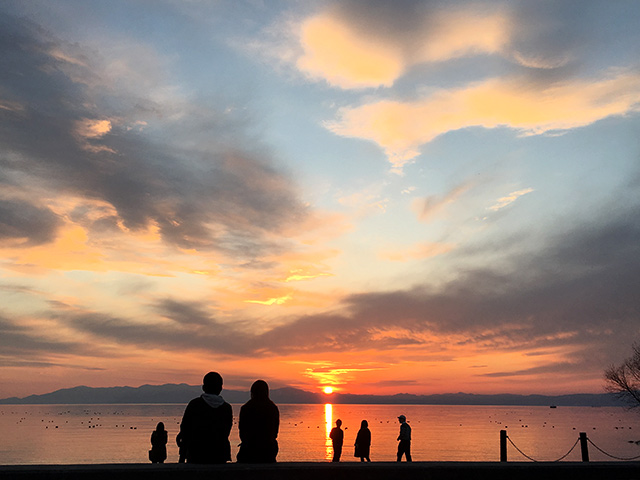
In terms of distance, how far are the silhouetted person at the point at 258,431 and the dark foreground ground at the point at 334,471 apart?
1161 millimetres

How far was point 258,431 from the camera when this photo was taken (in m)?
6.42

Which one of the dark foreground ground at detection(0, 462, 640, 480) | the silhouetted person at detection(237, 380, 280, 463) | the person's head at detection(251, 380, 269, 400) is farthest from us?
the person's head at detection(251, 380, 269, 400)

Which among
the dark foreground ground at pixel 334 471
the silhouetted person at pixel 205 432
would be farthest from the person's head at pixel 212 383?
the dark foreground ground at pixel 334 471

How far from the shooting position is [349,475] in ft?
16.6

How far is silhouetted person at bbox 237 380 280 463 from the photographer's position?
20.8 feet

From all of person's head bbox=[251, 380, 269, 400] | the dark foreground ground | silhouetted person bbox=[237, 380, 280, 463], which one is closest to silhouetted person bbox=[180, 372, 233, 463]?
silhouetted person bbox=[237, 380, 280, 463]

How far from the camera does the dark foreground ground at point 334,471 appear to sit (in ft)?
14.8

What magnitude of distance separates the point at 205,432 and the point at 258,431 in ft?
2.11

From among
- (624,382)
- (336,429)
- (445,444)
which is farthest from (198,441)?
(445,444)

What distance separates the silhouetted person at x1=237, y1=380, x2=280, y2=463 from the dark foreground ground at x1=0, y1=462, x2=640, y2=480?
3.81 ft

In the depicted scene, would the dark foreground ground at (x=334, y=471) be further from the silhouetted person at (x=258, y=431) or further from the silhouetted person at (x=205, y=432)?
the silhouetted person at (x=205, y=432)

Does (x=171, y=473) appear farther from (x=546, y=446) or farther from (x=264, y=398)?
(x=546, y=446)

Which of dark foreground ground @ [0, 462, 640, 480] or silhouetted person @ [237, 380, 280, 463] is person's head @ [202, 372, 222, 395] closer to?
silhouetted person @ [237, 380, 280, 463]

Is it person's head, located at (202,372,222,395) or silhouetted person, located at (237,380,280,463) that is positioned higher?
person's head, located at (202,372,222,395)
